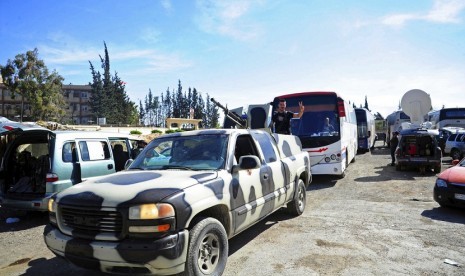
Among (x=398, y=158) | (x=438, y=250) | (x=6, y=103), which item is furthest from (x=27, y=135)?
(x=6, y=103)

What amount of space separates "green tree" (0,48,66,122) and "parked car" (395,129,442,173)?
4874 centimetres

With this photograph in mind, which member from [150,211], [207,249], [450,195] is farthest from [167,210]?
[450,195]

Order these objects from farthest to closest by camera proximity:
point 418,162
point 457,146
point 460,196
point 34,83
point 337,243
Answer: point 34,83 → point 457,146 → point 418,162 → point 460,196 → point 337,243

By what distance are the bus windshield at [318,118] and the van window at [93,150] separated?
617 centimetres

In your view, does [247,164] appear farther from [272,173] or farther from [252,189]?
[272,173]

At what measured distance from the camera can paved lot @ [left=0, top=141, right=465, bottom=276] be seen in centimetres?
441

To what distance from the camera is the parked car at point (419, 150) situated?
13055 mm

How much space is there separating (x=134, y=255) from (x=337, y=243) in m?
3.41

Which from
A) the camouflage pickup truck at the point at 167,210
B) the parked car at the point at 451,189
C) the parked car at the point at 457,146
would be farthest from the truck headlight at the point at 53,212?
the parked car at the point at 457,146

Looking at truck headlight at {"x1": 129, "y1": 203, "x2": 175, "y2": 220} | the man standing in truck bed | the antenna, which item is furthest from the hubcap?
the antenna

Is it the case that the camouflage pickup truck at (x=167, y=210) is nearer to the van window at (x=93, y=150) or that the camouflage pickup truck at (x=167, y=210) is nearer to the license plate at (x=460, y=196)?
the van window at (x=93, y=150)

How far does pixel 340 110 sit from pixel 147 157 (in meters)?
7.93

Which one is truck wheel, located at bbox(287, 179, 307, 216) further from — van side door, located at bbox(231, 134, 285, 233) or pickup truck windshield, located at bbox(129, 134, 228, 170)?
pickup truck windshield, located at bbox(129, 134, 228, 170)

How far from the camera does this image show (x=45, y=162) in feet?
24.7
